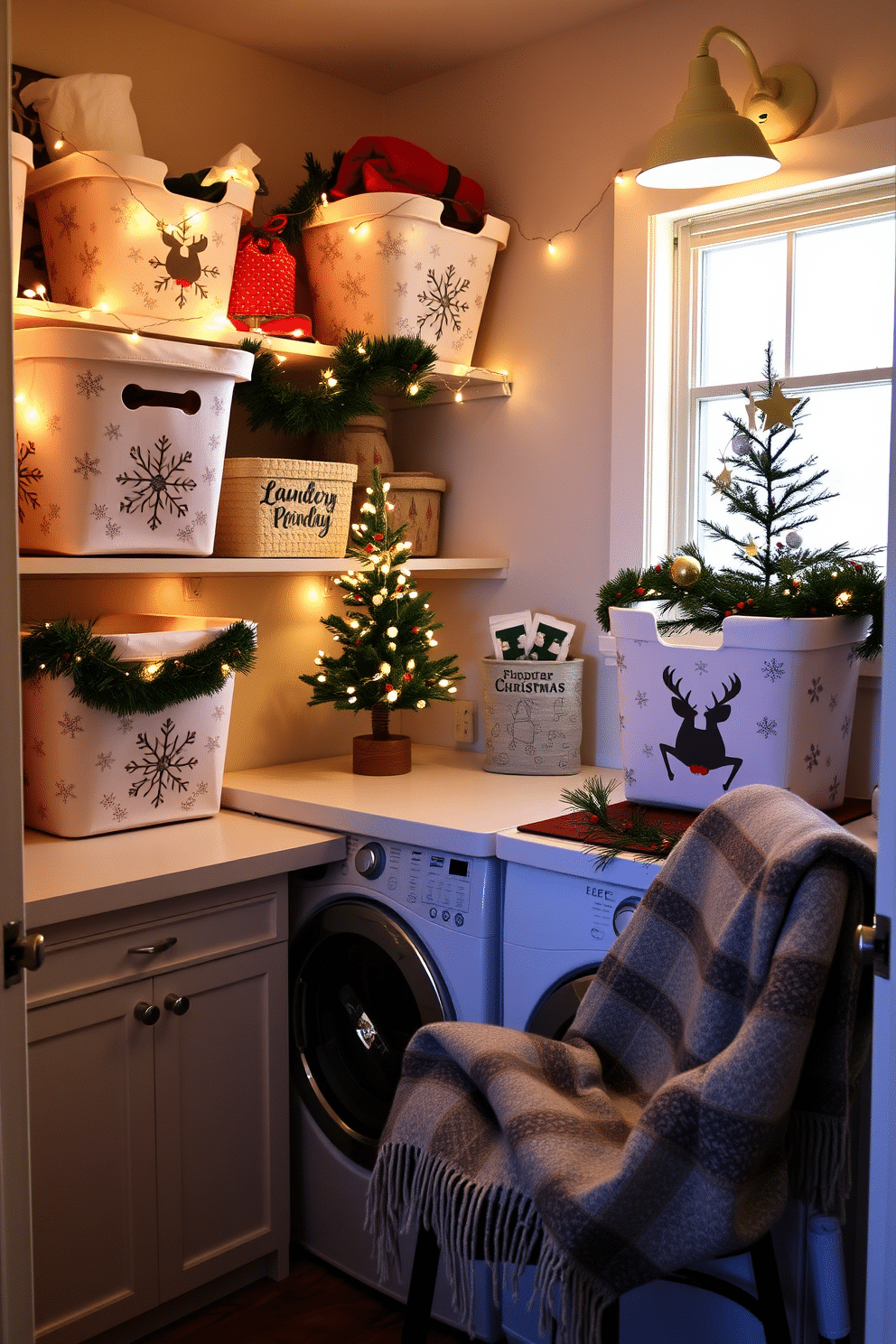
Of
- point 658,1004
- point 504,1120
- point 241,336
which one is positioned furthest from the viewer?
point 241,336

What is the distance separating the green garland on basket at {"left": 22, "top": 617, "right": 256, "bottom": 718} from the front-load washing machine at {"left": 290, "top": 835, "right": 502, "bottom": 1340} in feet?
1.38

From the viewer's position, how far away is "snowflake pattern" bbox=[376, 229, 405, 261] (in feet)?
8.04

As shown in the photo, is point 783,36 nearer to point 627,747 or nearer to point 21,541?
point 627,747

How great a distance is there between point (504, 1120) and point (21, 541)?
134 centimetres

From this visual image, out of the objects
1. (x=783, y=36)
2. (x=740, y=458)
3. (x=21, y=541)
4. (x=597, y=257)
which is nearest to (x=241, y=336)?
(x=21, y=541)

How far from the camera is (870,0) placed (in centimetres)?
208

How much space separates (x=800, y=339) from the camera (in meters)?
2.31

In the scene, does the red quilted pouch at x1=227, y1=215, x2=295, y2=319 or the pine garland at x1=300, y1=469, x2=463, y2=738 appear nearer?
the red quilted pouch at x1=227, y1=215, x2=295, y2=319

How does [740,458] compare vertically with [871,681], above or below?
above

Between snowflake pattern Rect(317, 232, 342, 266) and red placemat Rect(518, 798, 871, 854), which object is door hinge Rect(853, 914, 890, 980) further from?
snowflake pattern Rect(317, 232, 342, 266)

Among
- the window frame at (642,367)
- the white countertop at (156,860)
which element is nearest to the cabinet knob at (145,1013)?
the white countertop at (156,860)

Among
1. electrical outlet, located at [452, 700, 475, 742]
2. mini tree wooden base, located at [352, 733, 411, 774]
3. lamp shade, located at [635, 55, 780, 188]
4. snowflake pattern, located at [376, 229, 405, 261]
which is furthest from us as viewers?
electrical outlet, located at [452, 700, 475, 742]

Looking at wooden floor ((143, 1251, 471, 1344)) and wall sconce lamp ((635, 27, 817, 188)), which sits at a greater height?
wall sconce lamp ((635, 27, 817, 188))

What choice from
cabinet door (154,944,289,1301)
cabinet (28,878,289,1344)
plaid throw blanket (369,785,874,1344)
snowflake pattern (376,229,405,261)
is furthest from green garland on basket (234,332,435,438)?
plaid throw blanket (369,785,874,1344)
